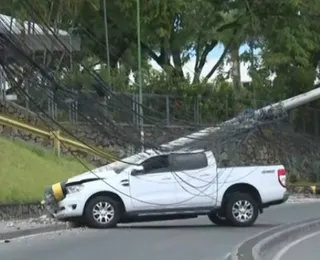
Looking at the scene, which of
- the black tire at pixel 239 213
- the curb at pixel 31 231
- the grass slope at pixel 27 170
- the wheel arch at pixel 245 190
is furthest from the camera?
the grass slope at pixel 27 170

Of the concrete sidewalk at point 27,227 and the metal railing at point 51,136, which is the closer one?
the concrete sidewalk at point 27,227

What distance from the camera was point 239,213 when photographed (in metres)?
22.4

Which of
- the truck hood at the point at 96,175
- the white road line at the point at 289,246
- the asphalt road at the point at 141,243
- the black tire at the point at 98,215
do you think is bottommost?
the white road line at the point at 289,246

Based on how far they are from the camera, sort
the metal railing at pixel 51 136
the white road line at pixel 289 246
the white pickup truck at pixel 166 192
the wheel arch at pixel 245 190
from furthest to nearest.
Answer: the metal railing at pixel 51 136 < the wheel arch at pixel 245 190 < the white pickup truck at pixel 166 192 < the white road line at pixel 289 246

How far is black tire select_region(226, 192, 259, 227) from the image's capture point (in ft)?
73.2

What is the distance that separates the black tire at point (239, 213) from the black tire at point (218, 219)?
11.1 inches

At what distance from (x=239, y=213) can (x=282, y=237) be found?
3462mm

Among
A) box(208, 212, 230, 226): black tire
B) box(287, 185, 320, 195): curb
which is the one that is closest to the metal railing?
box(208, 212, 230, 226): black tire

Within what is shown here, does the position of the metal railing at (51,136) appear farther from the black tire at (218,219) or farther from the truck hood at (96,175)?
the black tire at (218,219)

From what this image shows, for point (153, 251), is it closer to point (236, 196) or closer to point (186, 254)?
point (186, 254)

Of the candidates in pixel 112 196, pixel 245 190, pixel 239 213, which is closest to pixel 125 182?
pixel 112 196

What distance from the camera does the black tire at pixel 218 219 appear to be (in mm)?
22734

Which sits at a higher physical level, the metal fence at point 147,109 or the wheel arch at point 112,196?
the metal fence at point 147,109

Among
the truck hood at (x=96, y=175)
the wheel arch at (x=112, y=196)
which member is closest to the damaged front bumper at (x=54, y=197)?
the truck hood at (x=96, y=175)
